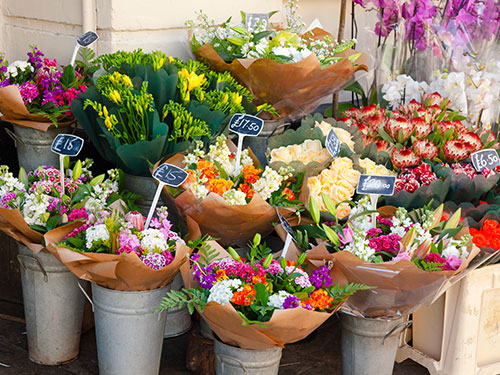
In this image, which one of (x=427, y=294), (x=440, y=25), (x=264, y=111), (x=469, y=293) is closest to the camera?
(x=427, y=294)

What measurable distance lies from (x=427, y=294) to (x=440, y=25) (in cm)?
166

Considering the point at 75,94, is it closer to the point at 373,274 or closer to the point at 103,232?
the point at 103,232

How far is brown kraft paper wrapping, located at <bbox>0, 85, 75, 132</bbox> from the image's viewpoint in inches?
103

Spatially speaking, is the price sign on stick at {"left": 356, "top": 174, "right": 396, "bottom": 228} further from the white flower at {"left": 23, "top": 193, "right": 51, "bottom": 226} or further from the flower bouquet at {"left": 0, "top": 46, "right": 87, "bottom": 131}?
the flower bouquet at {"left": 0, "top": 46, "right": 87, "bottom": 131}

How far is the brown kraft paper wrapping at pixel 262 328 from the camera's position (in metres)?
1.85

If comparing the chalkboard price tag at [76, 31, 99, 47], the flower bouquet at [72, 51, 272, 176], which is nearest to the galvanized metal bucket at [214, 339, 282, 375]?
the flower bouquet at [72, 51, 272, 176]

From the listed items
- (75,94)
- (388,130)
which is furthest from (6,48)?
(388,130)

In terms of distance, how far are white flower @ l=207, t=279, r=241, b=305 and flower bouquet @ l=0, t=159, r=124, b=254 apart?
58cm

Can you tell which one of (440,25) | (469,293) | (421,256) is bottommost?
(469,293)

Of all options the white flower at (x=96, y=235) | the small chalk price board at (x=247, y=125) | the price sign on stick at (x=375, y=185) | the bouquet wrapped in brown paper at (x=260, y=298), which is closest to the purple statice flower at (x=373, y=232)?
the price sign on stick at (x=375, y=185)

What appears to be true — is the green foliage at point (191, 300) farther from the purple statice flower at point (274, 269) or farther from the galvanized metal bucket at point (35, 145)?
the galvanized metal bucket at point (35, 145)

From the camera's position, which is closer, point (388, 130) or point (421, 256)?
point (421, 256)

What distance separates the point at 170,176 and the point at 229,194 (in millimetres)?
225

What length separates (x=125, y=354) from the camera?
224 cm
